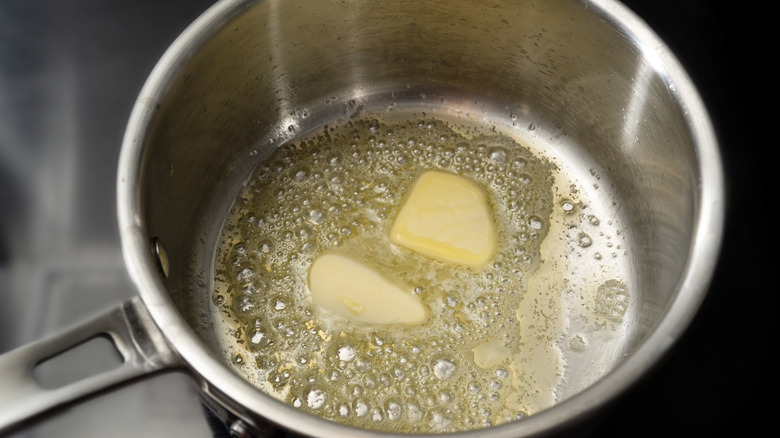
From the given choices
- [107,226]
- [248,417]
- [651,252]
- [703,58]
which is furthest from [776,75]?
[107,226]

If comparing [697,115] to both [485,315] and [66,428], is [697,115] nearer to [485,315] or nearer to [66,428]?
[485,315]

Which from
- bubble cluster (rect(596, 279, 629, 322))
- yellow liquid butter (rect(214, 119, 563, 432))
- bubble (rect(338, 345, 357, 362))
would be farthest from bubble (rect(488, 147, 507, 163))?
bubble (rect(338, 345, 357, 362))

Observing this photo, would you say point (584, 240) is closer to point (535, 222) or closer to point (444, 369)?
point (535, 222)

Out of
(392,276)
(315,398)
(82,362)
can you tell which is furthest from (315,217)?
(82,362)

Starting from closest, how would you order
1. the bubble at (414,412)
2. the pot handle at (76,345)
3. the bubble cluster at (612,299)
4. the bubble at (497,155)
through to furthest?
the pot handle at (76,345) < the bubble at (414,412) < the bubble cluster at (612,299) < the bubble at (497,155)

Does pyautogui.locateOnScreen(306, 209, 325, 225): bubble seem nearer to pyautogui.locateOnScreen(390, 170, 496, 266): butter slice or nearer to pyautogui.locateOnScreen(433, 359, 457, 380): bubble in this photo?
pyautogui.locateOnScreen(390, 170, 496, 266): butter slice

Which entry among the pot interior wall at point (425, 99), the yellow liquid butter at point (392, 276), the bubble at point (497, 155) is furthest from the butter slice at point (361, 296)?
the bubble at point (497, 155)

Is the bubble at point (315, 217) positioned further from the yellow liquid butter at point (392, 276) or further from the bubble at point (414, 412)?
the bubble at point (414, 412)
